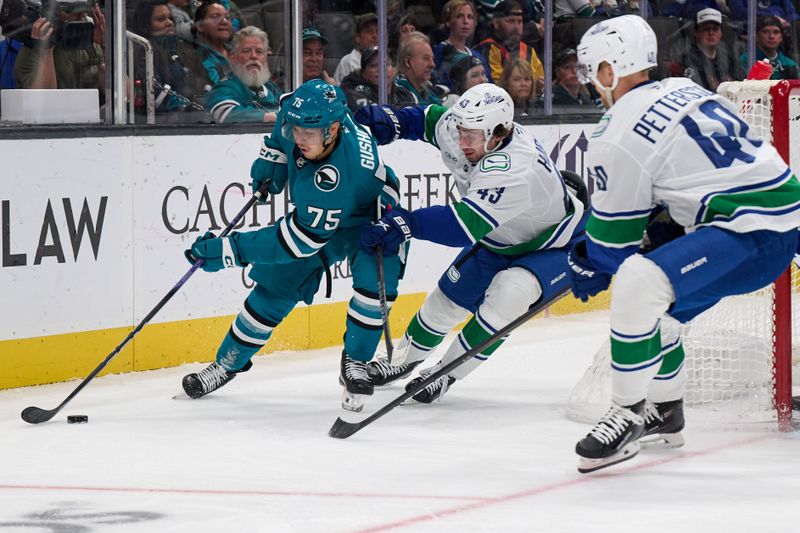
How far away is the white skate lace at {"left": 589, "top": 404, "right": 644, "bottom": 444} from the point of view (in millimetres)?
3510

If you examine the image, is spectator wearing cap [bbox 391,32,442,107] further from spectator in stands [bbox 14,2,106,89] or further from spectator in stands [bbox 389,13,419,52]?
spectator in stands [bbox 14,2,106,89]

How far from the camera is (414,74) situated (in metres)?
6.44

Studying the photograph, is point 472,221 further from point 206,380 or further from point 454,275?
point 206,380

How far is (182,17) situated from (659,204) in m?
2.47

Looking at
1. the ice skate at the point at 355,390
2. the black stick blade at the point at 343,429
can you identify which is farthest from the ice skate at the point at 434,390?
the black stick blade at the point at 343,429

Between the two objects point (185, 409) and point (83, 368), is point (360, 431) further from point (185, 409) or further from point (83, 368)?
point (83, 368)

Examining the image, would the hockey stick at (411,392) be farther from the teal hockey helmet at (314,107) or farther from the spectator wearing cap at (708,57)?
the spectator wearing cap at (708,57)

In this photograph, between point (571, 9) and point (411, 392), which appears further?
point (571, 9)

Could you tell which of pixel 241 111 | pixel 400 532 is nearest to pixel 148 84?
pixel 241 111

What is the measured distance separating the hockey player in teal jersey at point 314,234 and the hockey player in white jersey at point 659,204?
0.88m

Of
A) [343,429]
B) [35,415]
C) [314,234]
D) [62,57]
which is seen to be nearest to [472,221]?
[314,234]

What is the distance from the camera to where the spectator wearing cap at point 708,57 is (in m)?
8.02

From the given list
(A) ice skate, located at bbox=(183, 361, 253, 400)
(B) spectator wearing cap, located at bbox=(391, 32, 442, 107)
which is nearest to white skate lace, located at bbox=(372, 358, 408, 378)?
(A) ice skate, located at bbox=(183, 361, 253, 400)

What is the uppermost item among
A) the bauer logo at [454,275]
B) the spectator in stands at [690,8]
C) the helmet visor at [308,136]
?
the spectator in stands at [690,8]
